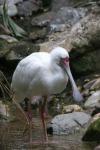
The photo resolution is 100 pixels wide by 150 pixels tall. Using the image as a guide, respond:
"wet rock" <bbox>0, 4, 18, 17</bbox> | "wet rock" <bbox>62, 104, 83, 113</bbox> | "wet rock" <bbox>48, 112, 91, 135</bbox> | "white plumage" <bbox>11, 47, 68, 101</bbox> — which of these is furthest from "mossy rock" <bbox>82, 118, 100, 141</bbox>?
"wet rock" <bbox>0, 4, 18, 17</bbox>

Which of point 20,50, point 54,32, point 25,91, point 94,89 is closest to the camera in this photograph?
point 25,91

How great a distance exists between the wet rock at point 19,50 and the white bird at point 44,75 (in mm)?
4113

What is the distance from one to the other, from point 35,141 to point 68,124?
0.77m

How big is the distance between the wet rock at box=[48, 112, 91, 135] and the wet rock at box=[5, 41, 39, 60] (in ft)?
13.4

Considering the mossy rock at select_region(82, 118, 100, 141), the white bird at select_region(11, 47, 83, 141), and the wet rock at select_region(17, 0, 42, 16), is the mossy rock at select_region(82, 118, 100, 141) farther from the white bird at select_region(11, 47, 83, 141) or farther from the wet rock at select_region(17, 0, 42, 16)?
the wet rock at select_region(17, 0, 42, 16)

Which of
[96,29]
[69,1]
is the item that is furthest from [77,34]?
[69,1]

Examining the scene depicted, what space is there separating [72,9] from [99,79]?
5.68m

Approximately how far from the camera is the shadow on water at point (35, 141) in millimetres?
8120

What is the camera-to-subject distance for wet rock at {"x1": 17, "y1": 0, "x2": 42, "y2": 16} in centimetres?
1942

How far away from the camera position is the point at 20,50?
1403cm

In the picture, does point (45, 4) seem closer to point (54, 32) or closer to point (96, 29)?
point (54, 32)

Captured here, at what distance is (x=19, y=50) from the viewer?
14031 millimetres

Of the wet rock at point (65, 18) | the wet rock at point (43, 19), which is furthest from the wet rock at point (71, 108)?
the wet rock at point (43, 19)

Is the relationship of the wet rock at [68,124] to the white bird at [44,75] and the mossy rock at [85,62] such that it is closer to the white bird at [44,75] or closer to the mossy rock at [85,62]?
the white bird at [44,75]
